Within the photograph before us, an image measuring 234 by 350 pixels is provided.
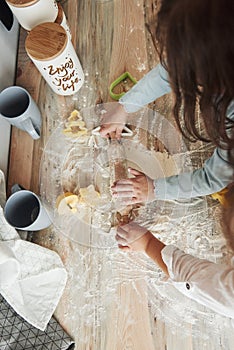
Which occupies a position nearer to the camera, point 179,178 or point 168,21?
point 168,21

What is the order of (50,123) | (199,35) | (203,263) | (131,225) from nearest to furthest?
(199,35)
(203,263)
(131,225)
(50,123)

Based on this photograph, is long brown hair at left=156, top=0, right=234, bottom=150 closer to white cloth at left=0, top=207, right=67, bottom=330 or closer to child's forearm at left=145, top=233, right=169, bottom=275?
child's forearm at left=145, top=233, right=169, bottom=275

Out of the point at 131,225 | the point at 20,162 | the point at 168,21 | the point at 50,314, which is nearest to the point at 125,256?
the point at 131,225

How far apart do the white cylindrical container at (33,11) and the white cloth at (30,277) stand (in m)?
0.38

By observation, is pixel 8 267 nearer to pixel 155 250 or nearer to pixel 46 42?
pixel 155 250

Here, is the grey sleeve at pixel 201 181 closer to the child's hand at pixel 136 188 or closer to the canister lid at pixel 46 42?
the child's hand at pixel 136 188

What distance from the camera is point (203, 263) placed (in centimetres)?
73

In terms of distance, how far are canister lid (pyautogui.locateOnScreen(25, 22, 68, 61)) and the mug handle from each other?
13 centimetres

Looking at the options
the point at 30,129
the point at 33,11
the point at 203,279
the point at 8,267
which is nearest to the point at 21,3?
the point at 33,11

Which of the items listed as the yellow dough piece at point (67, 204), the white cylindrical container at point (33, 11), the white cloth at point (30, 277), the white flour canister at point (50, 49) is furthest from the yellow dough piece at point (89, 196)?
the white cylindrical container at point (33, 11)

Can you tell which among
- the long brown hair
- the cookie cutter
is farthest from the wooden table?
the long brown hair

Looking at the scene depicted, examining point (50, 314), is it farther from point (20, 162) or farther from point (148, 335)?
point (20, 162)

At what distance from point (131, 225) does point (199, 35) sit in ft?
1.48

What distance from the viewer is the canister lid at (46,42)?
83cm
